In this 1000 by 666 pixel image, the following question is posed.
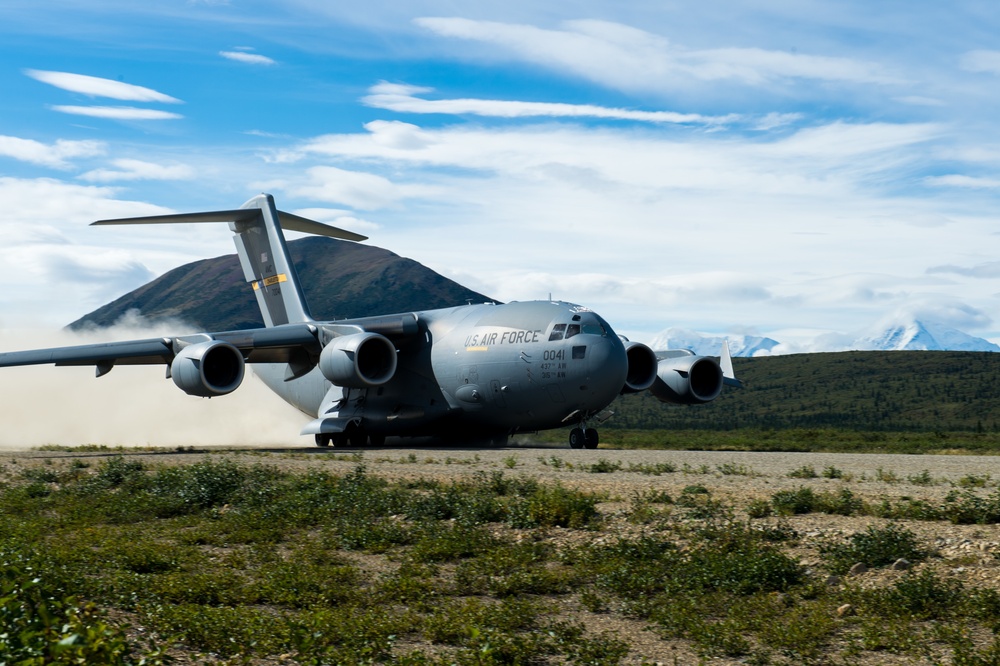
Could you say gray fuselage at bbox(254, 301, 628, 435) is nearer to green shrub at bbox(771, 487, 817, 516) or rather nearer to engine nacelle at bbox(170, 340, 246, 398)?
engine nacelle at bbox(170, 340, 246, 398)

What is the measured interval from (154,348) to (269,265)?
8.33 meters

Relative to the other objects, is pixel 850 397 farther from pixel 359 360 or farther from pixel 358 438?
pixel 359 360

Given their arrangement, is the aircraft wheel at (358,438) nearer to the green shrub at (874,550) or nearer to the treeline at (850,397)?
the green shrub at (874,550)

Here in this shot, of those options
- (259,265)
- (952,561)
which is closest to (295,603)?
(952,561)

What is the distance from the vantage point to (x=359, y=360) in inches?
1149

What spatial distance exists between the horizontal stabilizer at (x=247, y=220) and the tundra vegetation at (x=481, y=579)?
20216mm

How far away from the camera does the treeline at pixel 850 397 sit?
68.4 m

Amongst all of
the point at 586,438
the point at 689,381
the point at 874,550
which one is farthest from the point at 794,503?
the point at 689,381

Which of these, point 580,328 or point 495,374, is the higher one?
point 580,328

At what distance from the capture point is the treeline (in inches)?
2694

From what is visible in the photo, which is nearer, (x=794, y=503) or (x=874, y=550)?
(x=874, y=550)

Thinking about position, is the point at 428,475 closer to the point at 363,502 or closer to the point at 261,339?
the point at 363,502

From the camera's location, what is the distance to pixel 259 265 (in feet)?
124

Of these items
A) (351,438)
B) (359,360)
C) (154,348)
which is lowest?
(351,438)
